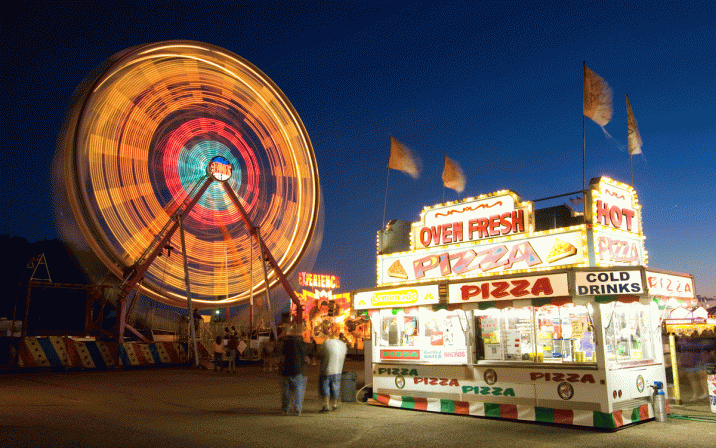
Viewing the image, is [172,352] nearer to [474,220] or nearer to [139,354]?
[139,354]

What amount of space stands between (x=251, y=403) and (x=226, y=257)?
62.9 ft

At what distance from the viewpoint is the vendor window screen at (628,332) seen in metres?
10.9

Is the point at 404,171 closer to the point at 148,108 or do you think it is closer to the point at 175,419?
the point at 175,419

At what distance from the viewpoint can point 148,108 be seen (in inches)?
1063

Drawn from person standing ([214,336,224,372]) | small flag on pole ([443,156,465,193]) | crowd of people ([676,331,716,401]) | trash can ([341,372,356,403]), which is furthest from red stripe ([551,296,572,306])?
person standing ([214,336,224,372])

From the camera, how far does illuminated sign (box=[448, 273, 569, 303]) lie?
1069 centimetres

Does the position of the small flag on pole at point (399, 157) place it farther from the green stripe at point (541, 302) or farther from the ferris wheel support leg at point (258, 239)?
the ferris wheel support leg at point (258, 239)

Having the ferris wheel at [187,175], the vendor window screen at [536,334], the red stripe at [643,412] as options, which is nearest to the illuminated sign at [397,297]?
the vendor window screen at [536,334]

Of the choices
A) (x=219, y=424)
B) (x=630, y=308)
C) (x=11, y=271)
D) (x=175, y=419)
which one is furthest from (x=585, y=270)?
(x=11, y=271)

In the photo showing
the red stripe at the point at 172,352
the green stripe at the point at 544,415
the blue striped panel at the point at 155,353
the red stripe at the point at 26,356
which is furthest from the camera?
the red stripe at the point at 172,352

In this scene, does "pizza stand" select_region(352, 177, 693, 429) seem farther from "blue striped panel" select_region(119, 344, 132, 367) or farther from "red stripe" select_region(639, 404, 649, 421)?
"blue striped panel" select_region(119, 344, 132, 367)

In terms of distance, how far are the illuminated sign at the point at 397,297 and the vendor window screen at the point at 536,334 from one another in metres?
1.06

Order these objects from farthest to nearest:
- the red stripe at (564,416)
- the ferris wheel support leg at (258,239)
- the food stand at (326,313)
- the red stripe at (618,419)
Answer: the food stand at (326,313) < the ferris wheel support leg at (258,239) < the red stripe at (564,416) < the red stripe at (618,419)

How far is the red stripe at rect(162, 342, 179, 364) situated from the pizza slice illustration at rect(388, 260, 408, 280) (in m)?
17.8
